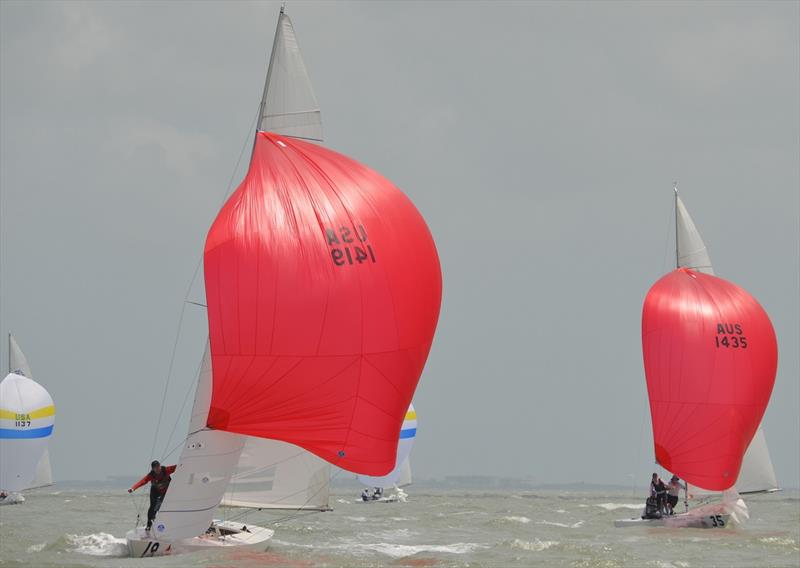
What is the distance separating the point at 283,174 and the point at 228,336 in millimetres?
3044

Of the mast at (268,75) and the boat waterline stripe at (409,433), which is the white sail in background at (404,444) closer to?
the boat waterline stripe at (409,433)

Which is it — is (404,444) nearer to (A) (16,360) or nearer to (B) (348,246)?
(A) (16,360)

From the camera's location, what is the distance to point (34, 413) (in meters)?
44.7

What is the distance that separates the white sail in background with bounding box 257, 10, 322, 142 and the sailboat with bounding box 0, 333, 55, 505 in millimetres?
26347

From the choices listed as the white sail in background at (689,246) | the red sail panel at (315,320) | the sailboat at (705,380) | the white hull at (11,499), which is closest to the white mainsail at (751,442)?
the white sail in background at (689,246)

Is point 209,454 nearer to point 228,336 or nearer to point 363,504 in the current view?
point 228,336

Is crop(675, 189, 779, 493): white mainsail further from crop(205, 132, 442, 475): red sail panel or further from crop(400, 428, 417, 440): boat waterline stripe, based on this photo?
crop(205, 132, 442, 475): red sail panel

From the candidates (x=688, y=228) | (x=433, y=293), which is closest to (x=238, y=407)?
(x=433, y=293)

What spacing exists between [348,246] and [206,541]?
6.36 metres

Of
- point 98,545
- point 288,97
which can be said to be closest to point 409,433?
point 98,545

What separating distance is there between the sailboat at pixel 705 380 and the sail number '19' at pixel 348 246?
17.5 meters

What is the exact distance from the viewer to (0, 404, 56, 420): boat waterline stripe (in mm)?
43656

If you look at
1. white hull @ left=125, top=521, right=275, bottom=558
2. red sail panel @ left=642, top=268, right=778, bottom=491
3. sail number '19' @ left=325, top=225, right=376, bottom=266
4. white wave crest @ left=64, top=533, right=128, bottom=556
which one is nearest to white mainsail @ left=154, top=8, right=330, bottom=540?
white hull @ left=125, top=521, right=275, bottom=558

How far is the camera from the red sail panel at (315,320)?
60.7 ft
